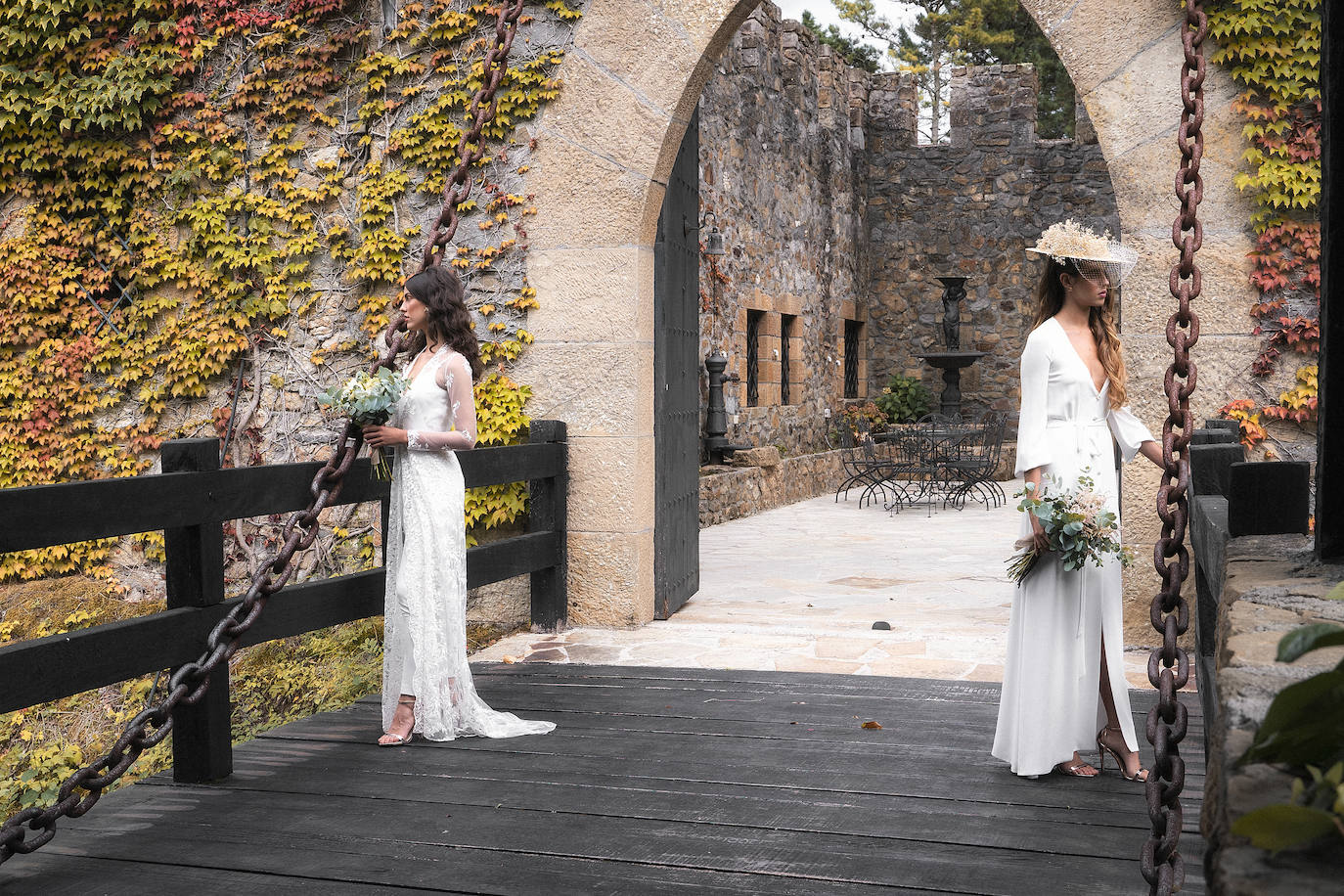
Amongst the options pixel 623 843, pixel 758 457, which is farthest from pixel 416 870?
pixel 758 457

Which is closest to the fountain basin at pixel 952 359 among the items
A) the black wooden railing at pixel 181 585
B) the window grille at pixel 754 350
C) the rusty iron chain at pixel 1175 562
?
the window grille at pixel 754 350

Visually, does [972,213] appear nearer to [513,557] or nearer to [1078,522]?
[513,557]

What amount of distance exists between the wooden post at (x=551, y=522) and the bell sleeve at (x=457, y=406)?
190 centimetres

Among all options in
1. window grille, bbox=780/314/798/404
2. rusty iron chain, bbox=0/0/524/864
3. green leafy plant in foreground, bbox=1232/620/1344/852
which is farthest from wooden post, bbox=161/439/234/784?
window grille, bbox=780/314/798/404

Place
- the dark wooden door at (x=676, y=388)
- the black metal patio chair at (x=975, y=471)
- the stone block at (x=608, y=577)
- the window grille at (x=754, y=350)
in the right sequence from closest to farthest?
1. the stone block at (x=608, y=577)
2. the dark wooden door at (x=676, y=388)
3. the black metal patio chair at (x=975, y=471)
4. the window grille at (x=754, y=350)

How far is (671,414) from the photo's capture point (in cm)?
677

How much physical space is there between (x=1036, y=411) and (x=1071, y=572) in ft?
1.60

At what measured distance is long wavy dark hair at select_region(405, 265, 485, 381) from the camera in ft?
13.9

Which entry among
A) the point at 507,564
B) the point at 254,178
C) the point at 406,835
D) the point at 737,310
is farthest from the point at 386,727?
the point at 737,310

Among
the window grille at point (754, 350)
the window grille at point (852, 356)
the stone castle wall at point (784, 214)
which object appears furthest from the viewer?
the window grille at point (852, 356)

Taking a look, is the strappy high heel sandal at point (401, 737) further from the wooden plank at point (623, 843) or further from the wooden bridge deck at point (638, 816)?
the wooden plank at point (623, 843)

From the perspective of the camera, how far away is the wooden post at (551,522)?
20.2ft

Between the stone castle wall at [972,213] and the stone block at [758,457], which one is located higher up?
the stone castle wall at [972,213]

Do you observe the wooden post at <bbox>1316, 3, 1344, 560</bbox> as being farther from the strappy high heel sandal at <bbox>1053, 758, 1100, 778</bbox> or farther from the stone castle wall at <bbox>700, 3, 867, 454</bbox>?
the stone castle wall at <bbox>700, 3, 867, 454</bbox>
